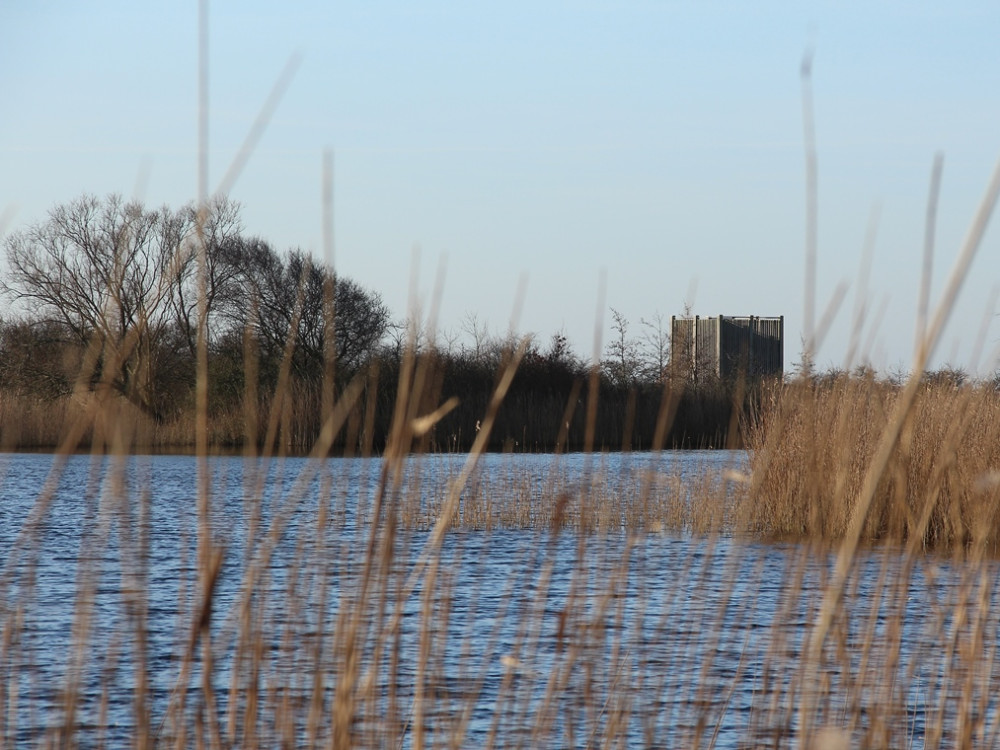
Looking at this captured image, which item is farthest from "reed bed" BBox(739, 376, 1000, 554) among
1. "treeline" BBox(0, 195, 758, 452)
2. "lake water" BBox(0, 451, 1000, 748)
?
"treeline" BBox(0, 195, 758, 452)

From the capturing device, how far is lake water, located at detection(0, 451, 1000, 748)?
201cm

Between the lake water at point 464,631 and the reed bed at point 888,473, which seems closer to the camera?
the lake water at point 464,631

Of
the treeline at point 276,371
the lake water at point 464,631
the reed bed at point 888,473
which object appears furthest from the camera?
the treeline at point 276,371

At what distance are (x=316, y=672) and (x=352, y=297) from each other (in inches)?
1051

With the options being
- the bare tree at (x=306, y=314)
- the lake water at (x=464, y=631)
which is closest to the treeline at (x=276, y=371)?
the bare tree at (x=306, y=314)

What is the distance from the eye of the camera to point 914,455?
28.4 feet

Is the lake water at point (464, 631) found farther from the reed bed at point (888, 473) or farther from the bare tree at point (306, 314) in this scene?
the bare tree at point (306, 314)

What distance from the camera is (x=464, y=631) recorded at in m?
6.23

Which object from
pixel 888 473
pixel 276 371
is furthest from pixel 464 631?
pixel 276 371

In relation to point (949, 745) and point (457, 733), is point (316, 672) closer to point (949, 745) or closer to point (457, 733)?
point (457, 733)

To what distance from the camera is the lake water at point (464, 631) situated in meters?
2.01

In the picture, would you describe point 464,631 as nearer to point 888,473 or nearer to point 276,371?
point 888,473

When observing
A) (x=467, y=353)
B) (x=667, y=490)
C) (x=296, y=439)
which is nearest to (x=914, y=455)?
(x=667, y=490)

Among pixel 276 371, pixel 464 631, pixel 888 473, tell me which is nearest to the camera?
pixel 464 631
